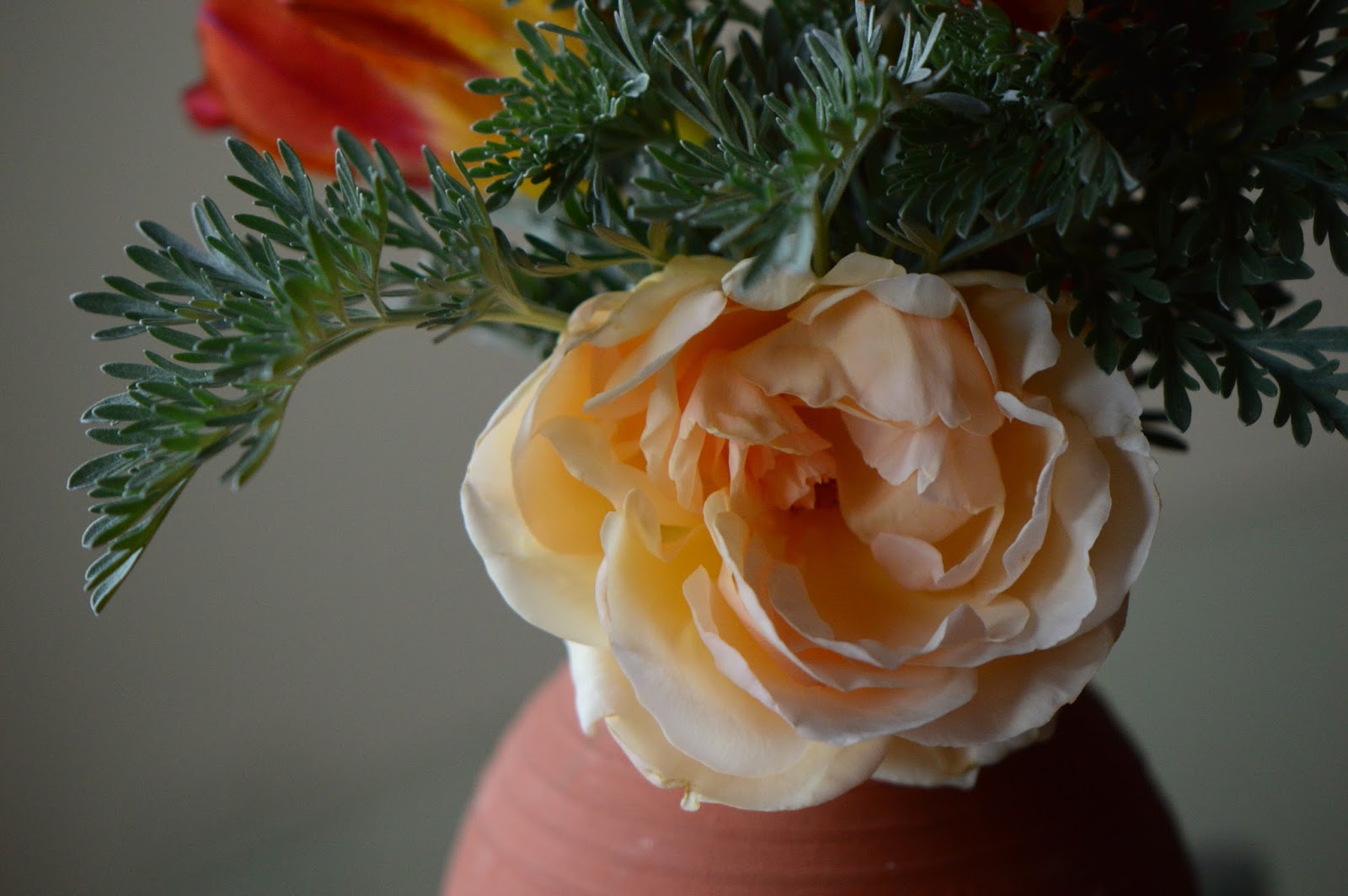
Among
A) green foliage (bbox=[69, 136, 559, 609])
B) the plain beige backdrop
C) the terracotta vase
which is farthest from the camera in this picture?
the plain beige backdrop

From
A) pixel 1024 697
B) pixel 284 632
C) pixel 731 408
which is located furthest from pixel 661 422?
pixel 284 632

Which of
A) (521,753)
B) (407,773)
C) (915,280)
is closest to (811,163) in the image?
(915,280)

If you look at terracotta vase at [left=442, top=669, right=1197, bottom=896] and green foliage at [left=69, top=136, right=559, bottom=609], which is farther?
terracotta vase at [left=442, top=669, right=1197, bottom=896]

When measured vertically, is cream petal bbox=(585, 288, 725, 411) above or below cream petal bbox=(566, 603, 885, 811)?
above

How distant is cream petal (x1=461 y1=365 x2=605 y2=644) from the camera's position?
323 millimetres

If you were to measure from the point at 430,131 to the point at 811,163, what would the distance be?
202mm

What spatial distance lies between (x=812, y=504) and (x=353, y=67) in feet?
0.73

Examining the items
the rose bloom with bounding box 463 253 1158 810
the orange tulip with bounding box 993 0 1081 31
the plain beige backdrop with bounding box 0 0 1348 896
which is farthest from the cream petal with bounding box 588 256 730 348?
the plain beige backdrop with bounding box 0 0 1348 896

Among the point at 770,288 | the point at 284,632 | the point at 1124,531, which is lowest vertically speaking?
the point at 284,632

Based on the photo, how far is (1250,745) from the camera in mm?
847

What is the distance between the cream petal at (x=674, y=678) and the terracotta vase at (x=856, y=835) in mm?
98

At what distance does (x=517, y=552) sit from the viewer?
330 millimetres

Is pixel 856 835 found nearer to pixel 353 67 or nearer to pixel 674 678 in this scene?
pixel 674 678

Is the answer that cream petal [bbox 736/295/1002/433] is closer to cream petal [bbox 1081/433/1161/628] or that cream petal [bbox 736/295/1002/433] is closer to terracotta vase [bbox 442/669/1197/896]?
cream petal [bbox 1081/433/1161/628]
